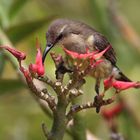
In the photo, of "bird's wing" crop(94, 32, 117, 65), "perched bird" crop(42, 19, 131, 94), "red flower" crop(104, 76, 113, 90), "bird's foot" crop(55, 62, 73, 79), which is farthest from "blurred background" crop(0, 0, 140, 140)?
"red flower" crop(104, 76, 113, 90)

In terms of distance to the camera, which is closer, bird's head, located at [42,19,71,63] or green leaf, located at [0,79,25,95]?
bird's head, located at [42,19,71,63]

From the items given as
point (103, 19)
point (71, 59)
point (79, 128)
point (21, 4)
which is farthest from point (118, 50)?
point (71, 59)

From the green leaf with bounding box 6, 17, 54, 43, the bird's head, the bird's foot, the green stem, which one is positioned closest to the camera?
the green stem

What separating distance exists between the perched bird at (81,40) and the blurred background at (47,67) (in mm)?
129

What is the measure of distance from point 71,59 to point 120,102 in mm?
1465

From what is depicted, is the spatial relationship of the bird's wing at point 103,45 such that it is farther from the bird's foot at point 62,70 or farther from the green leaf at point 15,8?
the bird's foot at point 62,70

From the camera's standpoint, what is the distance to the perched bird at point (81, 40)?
255 cm

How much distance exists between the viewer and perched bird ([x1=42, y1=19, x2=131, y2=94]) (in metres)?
2.55

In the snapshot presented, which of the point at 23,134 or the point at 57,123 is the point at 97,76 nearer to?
the point at 23,134

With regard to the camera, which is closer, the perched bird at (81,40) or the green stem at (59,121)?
the green stem at (59,121)

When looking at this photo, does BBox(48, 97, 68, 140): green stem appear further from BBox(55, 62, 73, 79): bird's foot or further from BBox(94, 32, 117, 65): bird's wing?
BBox(94, 32, 117, 65): bird's wing

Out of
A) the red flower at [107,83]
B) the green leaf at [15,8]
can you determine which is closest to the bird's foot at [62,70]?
the red flower at [107,83]

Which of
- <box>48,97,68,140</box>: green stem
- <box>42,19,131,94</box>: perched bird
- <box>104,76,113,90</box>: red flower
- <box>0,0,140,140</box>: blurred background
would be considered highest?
<box>104,76,113,90</box>: red flower

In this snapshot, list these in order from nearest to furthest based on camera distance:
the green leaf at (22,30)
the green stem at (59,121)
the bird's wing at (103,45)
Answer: the green stem at (59,121)
the bird's wing at (103,45)
the green leaf at (22,30)
